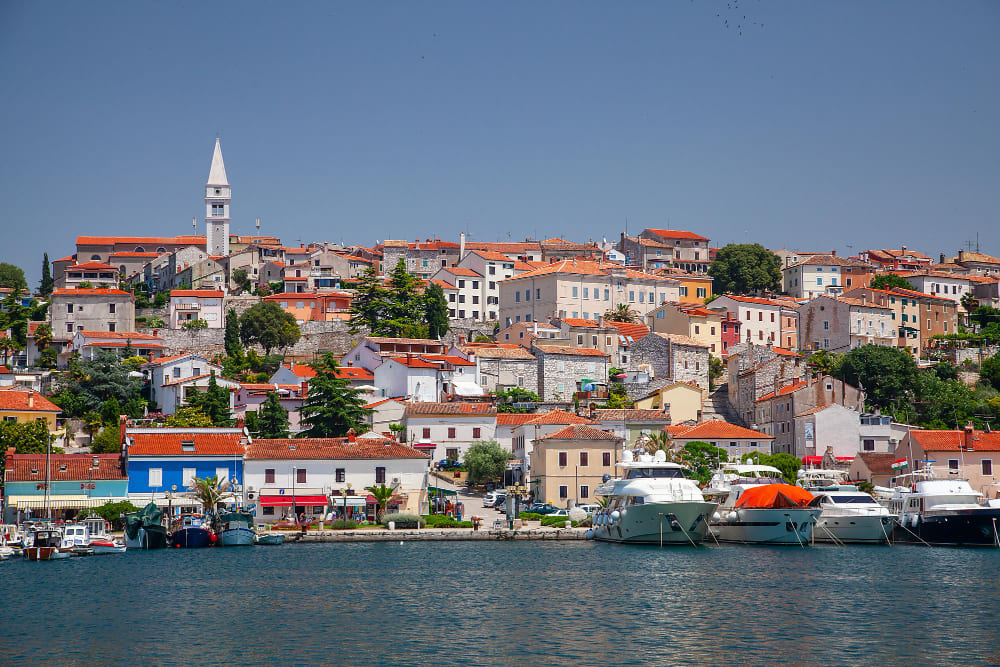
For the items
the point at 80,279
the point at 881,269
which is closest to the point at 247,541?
the point at 80,279

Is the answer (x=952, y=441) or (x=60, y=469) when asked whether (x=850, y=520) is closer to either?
(x=952, y=441)

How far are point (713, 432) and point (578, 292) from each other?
29.0 m

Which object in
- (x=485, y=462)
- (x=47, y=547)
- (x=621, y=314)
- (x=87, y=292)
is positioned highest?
(x=87, y=292)

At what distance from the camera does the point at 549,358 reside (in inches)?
3199

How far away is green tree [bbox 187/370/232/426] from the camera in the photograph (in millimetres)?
69463

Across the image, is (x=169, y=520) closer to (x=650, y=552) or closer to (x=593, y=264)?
(x=650, y=552)

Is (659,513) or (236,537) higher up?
(659,513)

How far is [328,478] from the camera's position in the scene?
5803 cm

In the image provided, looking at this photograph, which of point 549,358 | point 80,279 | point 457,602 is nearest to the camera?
point 457,602

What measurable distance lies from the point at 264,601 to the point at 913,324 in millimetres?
74449

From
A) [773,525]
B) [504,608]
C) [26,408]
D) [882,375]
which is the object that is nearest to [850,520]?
[773,525]

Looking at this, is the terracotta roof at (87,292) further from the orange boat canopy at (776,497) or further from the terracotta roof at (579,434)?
the orange boat canopy at (776,497)

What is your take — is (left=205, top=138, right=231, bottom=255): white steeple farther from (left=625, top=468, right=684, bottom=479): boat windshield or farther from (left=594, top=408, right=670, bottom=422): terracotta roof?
Result: (left=625, top=468, right=684, bottom=479): boat windshield

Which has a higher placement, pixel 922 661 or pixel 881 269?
pixel 881 269
